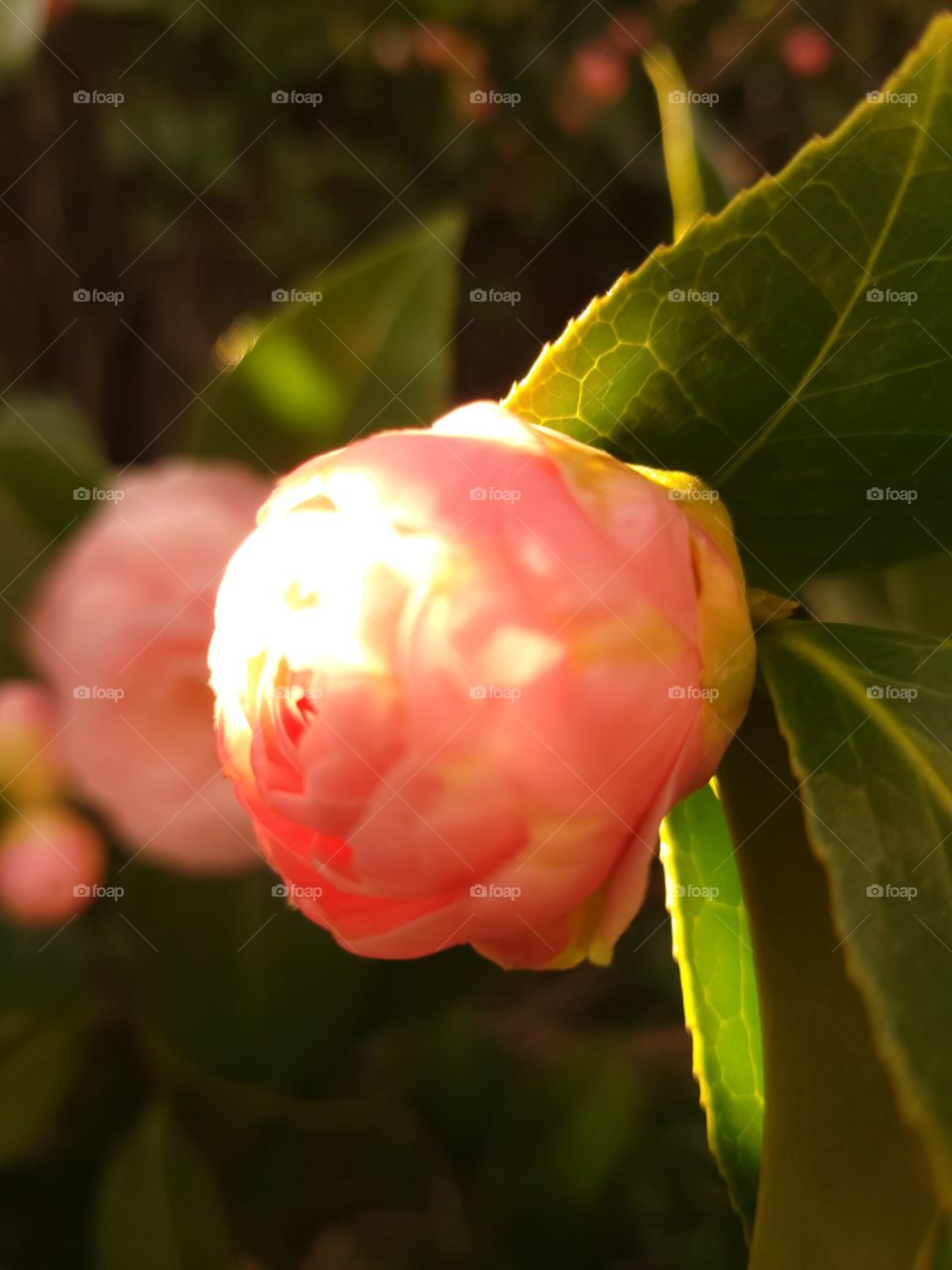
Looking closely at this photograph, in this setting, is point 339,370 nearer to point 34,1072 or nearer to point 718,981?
point 718,981

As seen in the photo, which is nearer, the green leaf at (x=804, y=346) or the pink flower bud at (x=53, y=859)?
the green leaf at (x=804, y=346)

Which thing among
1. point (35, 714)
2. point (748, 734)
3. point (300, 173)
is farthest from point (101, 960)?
point (300, 173)

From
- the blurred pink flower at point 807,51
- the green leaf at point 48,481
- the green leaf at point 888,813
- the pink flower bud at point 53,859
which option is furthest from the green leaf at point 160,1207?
the blurred pink flower at point 807,51

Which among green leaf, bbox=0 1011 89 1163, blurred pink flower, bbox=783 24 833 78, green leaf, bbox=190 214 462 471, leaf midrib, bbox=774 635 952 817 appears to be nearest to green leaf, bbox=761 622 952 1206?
leaf midrib, bbox=774 635 952 817

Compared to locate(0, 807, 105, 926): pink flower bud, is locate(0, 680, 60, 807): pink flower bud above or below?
above

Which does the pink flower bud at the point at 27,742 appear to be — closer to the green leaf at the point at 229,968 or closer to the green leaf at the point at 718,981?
the green leaf at the point at 229,968

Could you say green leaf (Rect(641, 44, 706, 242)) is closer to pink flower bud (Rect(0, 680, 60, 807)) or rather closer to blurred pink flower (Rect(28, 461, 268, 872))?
blurred pink flower (Rect(28, 461, 268, 872))
